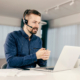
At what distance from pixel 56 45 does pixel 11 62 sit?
3.74 metres

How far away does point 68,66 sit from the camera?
3.01 ft

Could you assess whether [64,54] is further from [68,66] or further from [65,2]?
[65,2]

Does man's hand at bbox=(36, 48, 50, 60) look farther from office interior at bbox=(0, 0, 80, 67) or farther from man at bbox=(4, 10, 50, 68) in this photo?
office interior at bbox=(0, 0, 80, 67)

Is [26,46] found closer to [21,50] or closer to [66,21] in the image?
[21,50]

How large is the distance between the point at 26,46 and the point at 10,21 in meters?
3.55

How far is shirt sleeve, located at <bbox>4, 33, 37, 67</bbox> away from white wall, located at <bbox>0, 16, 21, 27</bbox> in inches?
139

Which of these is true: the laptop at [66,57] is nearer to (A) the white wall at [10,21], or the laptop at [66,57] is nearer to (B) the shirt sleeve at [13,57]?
(B) the shirt sleeve at [13,57]

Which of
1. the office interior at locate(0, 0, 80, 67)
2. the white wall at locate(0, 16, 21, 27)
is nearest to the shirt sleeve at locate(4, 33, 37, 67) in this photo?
the office interior at locate(0, 0, 80, 67)

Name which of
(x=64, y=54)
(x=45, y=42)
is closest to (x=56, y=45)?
(x=45, y=42)

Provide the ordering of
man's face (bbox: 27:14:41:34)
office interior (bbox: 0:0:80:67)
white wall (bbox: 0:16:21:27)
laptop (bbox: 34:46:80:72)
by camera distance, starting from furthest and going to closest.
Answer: white wall (bbox: 0:16:21:27), office interior (bbox: 0:0:80:67), man's face (bbox: 27:14:41:34), laptop (bbox: 34:46:80:72)

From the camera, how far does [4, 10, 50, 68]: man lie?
3.36 ft

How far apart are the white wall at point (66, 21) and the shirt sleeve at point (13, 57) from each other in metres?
3.21

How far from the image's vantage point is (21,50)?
3.86ft

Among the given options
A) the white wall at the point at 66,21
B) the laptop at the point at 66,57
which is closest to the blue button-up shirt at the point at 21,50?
the laptop at the point at 66,57
